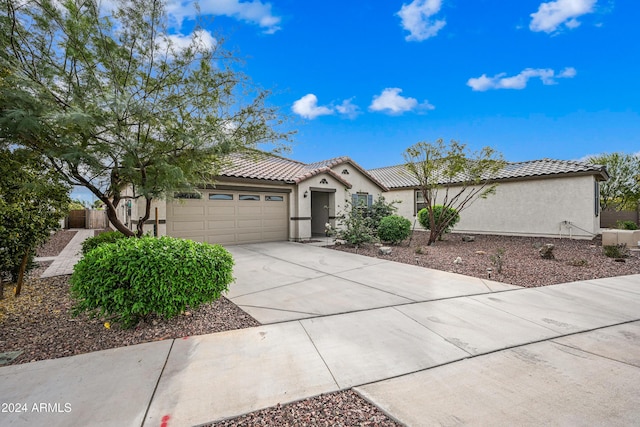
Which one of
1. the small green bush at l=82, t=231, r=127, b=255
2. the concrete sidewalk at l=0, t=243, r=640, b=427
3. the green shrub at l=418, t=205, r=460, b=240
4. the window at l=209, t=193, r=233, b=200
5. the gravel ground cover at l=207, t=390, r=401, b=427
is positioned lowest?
the gravel ground cover at l=207, t=390, r=401, b=427

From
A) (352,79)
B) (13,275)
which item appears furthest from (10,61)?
(352,79)

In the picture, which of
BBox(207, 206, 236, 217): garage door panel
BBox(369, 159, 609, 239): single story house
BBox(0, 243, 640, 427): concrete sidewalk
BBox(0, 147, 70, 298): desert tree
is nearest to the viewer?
BBox(0, 243, 640, 427): concrete sidewalk

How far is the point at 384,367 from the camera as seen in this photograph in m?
3.03

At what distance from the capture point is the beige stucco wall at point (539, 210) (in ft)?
44.1

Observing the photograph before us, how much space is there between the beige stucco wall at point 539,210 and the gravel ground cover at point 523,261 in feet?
4.12

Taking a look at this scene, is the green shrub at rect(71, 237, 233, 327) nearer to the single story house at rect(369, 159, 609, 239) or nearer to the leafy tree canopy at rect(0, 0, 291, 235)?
the leafy tree canopy at rect(0, 0, 291, 235)

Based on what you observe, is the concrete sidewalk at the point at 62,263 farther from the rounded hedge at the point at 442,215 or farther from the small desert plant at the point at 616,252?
the small desert plant at the point at 616,252

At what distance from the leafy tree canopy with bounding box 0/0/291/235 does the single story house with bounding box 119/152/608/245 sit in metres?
5.18

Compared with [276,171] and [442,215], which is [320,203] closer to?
[276,171]

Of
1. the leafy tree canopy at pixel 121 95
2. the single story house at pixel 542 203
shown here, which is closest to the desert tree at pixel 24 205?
the leafy tree canopy at pixel 121 95

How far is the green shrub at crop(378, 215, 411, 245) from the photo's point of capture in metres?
12.0

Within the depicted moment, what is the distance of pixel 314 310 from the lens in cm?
470

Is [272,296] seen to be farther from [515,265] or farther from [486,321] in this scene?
[515,265]

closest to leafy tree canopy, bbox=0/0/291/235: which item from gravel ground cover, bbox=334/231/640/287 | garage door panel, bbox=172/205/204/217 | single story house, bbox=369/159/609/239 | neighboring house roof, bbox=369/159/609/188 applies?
garage door panel, bbox=172/205/204/217
